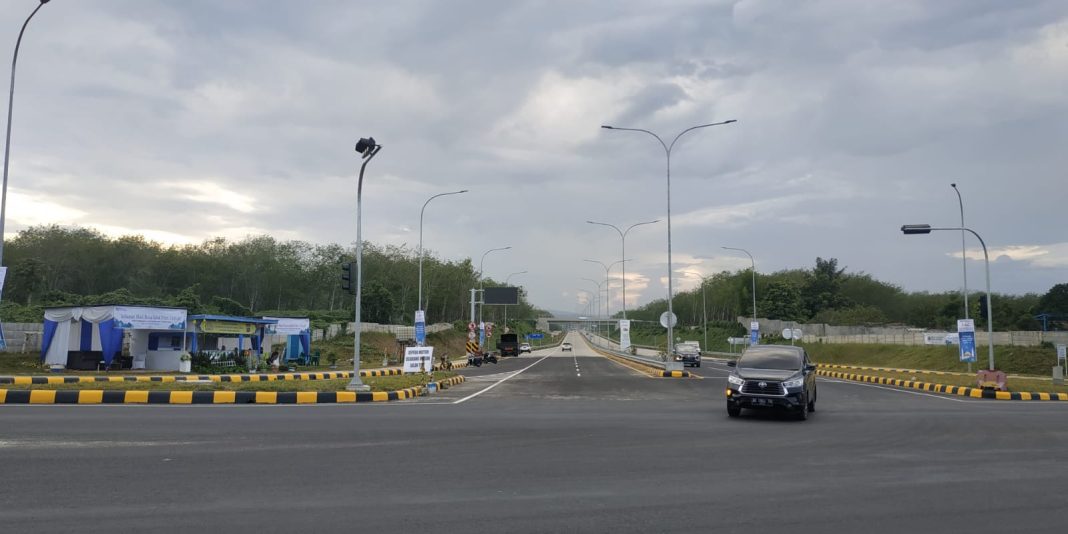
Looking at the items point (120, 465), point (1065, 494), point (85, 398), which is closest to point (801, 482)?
point (1065, 494)

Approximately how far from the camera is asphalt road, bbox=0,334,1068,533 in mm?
6980

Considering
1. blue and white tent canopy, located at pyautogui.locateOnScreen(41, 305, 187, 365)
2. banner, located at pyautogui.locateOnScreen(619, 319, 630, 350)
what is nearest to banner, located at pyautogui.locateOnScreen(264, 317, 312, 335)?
blue and white tent canopy, located at pyautogui.locateOnScreen(41, 305, 187, 365)

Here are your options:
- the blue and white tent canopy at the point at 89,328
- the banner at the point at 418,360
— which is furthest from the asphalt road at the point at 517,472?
the blue and white tent canopy at the point at 89,328

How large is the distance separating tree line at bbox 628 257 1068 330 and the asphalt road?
69795 millimetres

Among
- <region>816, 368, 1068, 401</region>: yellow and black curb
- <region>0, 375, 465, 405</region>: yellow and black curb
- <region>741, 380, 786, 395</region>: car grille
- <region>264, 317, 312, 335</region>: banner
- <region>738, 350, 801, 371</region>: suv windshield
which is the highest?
<region>264, 317, 312, 335</region>: banner

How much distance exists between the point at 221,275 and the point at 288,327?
55.4 metres

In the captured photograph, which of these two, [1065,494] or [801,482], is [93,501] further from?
[1065,494]

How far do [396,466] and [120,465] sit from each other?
342 centimetres

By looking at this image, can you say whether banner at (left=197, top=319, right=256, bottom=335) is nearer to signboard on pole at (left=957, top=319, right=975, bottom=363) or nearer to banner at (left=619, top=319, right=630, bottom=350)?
signboard on pole at (left=957, top=319, right=975, bottom=363)

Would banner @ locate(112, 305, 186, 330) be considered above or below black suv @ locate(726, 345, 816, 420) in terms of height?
above

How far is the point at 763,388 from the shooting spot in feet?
54.0

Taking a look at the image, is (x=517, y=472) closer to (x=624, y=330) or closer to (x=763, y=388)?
(x=763, y=388)

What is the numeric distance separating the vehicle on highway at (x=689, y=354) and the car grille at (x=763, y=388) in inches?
1544

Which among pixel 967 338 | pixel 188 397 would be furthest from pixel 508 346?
pixel 188 397
